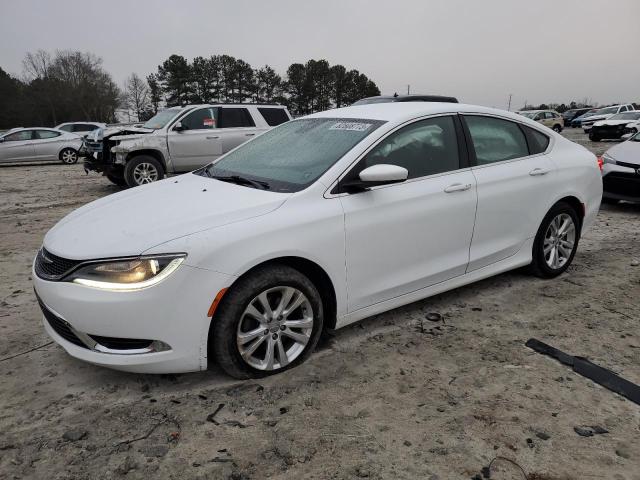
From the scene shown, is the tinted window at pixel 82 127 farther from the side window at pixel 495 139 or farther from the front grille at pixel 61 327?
the side window at pixel 495 139

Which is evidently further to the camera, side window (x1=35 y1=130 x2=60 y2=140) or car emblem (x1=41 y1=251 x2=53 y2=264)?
side window (x1=35 y1=130 x2=60 y2=140)

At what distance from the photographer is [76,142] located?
17.4 meters

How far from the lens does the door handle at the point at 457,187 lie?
3.50 m

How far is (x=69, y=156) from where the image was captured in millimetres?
→ 17266

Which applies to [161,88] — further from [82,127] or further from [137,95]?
[82,127]

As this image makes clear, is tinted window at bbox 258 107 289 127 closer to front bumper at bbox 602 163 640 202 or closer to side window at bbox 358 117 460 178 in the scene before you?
front bumper at bbox 602 163 640 202

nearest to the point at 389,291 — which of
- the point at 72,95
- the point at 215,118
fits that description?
the point at 215,118

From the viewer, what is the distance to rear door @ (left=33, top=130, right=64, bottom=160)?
16.7 meters

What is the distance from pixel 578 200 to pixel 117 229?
13.0 ft

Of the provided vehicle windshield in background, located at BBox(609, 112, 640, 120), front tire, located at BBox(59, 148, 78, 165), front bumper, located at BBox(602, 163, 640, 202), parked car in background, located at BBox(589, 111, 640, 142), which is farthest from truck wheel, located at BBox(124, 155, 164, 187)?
vehicle windshield in background, located at BBox(609, 112, 640, 120)

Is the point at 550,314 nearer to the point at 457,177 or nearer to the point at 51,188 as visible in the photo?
the point at 457,177

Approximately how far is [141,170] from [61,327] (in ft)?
24.4

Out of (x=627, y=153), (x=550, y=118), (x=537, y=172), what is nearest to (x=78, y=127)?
(x=627, y=153)

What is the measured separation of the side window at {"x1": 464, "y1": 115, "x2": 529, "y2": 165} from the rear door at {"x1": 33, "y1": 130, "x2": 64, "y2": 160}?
55.6ft
